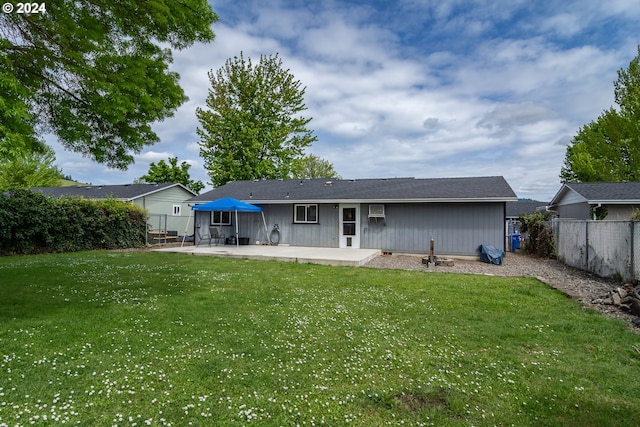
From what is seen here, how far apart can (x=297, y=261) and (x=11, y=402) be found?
8786 millimetres

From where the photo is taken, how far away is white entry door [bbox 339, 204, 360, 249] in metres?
14.2

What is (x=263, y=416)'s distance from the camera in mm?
2453

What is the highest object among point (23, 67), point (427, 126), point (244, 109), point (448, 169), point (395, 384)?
point (244, 109)

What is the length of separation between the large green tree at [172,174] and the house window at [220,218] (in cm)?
1691

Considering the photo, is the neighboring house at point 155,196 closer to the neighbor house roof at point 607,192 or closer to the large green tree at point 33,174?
the large green tree at point 33,174

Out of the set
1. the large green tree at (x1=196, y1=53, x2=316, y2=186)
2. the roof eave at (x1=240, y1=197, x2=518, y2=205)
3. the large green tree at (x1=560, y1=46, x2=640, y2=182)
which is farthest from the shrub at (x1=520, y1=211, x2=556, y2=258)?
the large green tree at (x1=196, y1=53, x2=316, y2=186)

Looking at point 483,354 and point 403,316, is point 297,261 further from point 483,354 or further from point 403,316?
point 483,354

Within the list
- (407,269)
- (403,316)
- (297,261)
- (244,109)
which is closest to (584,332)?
(403,316)

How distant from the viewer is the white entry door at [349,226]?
560 inches

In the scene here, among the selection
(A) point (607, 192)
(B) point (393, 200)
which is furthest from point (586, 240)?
(A) point (607, 192)

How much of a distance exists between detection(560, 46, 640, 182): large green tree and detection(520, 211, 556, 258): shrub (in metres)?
12.6

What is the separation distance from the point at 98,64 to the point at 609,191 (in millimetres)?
20595

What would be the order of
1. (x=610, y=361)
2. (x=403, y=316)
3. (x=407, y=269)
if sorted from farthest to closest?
1. (x=407, y=269)
2. (x=403, y=316)
3. (x=610, y=361)

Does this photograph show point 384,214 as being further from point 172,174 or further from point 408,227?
point 172,174
